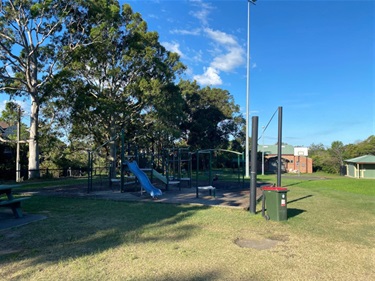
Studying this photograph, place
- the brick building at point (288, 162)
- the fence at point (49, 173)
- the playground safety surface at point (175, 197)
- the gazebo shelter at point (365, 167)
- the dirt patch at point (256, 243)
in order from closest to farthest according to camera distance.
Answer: the dirt patch at point (256, 243)
the playground safety surface at point (175, 197)
the fence at point (49, 173)
the gazebo shelter at point (365, 167)
the brick building at point (288, 162)

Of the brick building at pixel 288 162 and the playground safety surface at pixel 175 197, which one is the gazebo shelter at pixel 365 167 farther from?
the playground safety surface at pixel 175 197

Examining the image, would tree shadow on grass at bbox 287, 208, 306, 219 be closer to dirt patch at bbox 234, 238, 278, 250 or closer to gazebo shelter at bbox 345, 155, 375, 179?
dirt patch at bbox 234, 238, 278, 250

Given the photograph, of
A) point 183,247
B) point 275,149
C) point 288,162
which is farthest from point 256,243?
point 275,149

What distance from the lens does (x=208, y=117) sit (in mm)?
45875

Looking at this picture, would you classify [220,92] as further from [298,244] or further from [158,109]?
[298,244]

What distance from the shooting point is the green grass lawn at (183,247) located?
169 inches

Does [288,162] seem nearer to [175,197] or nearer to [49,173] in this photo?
[49,173]

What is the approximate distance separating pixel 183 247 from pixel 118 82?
24226mm

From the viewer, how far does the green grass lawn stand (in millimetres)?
4285

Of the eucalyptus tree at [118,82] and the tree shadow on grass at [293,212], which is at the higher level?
the eucalyptus tree at [118,82]

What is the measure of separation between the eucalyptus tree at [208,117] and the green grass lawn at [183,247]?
36120mm

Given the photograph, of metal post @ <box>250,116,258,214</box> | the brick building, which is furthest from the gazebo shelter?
metal post @ <box>250,116,258,214</box>

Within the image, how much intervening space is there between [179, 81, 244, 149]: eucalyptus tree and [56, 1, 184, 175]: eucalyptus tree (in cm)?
1516

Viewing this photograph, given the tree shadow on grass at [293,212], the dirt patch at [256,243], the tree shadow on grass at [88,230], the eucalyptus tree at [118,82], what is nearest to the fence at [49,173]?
the eucalyptus tree at [118,82]
